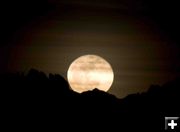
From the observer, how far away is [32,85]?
3225 centimetres

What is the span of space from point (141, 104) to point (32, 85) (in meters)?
11.8

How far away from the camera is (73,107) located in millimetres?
30234

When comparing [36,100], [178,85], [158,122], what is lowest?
[158,122]

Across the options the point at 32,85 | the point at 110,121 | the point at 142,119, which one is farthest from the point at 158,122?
the point at 32,85

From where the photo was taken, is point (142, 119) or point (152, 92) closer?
point (142, 119)

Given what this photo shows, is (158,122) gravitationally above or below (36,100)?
below

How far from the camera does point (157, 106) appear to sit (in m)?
31.2

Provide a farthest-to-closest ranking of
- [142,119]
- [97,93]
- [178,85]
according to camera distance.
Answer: [178,85], [97,93], [142,119]

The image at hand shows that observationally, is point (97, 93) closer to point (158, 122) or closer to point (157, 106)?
point (157, 106)

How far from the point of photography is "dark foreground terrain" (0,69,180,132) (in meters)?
25.8

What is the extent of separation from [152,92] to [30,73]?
1451 centimetres

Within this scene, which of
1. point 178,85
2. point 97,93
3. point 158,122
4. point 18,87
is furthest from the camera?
point 178,85

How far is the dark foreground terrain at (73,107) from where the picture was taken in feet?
84.5

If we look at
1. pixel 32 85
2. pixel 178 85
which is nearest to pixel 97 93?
pixel 32 85
